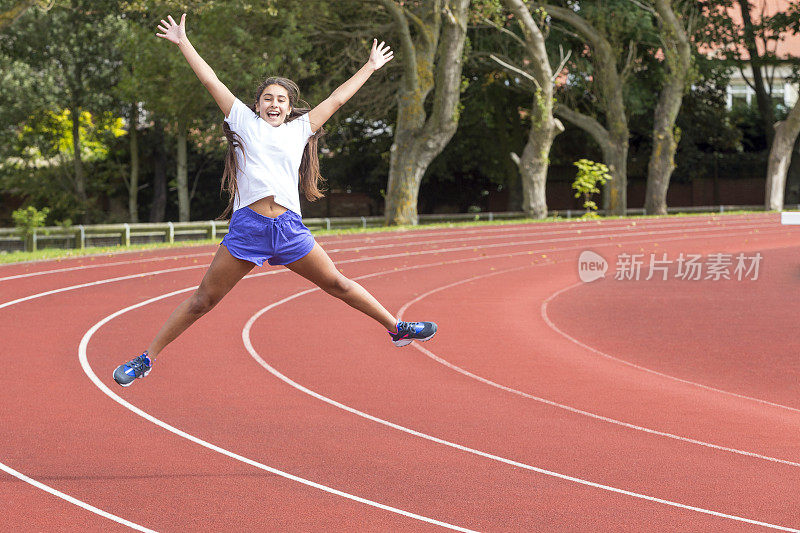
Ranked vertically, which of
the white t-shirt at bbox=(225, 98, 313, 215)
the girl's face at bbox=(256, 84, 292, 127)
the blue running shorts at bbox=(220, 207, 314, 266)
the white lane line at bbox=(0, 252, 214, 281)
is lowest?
the white lane line at bbox=(0, 252, 214, 281)

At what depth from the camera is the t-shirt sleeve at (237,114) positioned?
6.08 m

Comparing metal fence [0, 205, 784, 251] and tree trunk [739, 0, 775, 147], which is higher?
tree trunk [739, 0, 775, 147]

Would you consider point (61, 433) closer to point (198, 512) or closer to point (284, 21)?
point (198, 512)

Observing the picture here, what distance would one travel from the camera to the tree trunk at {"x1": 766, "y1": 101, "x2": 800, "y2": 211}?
40188 mm

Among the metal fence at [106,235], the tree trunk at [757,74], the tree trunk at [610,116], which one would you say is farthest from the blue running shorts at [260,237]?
the tree trunk at [757,74]

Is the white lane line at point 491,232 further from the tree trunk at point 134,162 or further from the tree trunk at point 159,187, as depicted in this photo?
the tree trunk at point 159,187

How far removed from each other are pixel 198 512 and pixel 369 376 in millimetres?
4229

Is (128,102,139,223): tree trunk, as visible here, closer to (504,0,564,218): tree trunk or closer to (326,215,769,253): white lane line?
(504,0,564,218): tree trunk

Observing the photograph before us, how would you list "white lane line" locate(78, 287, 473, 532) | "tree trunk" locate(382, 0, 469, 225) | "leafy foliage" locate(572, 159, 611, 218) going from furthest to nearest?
"leafy foliage" locate(572, 159, 611, 218) → "tree trunk" locate(382, 0, 469, 225) → "white lane line" locate(78, 287, 473, 532)

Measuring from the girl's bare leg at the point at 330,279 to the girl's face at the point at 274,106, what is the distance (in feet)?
2.64

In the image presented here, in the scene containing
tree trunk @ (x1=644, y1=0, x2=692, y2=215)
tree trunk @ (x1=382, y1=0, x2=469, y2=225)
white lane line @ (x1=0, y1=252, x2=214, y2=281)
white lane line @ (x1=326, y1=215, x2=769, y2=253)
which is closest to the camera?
white lane line @ (x1=0, y1=252, x2=214, y2=281)

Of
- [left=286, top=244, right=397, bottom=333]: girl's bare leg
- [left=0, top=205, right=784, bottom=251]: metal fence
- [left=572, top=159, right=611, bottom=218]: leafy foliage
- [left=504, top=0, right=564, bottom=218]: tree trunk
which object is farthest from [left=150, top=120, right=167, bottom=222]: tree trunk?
[left=286, top=244, right=397, bottom=333]: girl's bare leg

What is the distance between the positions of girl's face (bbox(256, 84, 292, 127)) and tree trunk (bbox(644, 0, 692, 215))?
32.2 metres

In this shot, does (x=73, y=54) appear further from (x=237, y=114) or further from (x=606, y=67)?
(x=237, y=114)
